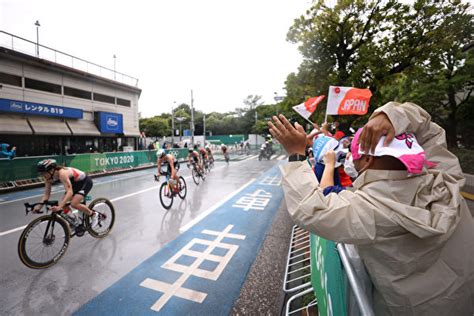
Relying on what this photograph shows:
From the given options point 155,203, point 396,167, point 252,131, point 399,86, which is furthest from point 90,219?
point 252,131

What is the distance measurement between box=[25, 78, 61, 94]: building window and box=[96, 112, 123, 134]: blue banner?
3.48 metres

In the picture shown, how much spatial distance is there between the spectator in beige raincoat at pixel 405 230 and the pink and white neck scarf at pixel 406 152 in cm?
3

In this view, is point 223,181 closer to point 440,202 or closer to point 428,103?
point 440,202

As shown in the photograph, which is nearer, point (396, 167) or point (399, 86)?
point (396, 167)

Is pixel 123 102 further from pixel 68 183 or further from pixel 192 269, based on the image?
pixel 192 269

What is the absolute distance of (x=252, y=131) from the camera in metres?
61.0

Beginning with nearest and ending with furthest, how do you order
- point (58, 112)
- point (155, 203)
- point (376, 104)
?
1. point (155, 203)
2. point (376, 104)
3. point (58, 112)

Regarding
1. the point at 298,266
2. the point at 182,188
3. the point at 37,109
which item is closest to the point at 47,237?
the point at 298,266

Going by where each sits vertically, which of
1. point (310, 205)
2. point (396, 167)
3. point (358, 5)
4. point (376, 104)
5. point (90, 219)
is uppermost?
point (358, 5)

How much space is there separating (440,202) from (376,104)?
11747 millimetres

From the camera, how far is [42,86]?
17453 millimetres

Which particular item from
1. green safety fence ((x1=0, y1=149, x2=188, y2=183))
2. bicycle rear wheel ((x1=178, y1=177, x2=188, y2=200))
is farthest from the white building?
bicycle rear wheel ((x1=178, y1=177, x2=188, y2=200))

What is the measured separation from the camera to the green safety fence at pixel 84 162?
365 inches

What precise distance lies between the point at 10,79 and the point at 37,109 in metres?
2.24
